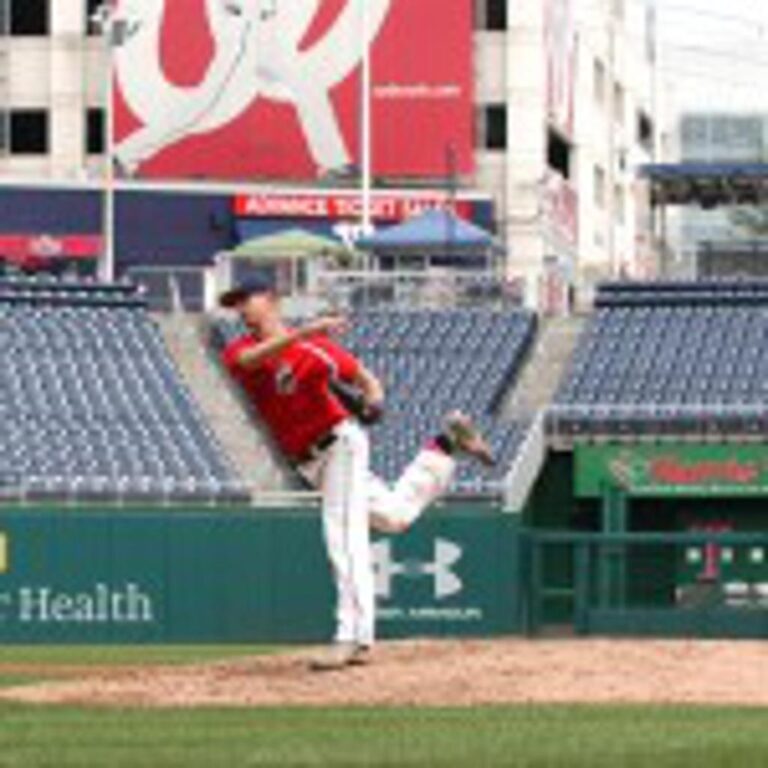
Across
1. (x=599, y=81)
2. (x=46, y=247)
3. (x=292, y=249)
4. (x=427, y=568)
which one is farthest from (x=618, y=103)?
(x=427, y=568)

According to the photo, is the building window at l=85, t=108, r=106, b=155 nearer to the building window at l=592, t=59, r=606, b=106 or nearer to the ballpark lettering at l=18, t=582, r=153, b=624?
the building window at l=592, t=59, r=606, b=106

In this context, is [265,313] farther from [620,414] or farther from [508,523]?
[620,414]

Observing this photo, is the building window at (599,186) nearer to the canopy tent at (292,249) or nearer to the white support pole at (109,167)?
the white support pole at (109,167)

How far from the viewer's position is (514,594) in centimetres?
3300

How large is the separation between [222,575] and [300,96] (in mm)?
32184

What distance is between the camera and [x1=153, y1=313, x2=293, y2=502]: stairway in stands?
38719mm

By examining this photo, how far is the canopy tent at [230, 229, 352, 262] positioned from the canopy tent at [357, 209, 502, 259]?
0.63 meters

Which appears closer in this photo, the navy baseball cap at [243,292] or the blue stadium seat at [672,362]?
the navy baseball cap at [243,292]

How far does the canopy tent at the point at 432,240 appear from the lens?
49562mm

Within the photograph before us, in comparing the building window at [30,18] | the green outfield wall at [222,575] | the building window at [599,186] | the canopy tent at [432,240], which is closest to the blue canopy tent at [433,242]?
the canopy tent at [432,240]

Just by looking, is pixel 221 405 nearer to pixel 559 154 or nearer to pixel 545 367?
pixel 545 367

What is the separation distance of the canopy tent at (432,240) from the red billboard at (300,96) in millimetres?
14559

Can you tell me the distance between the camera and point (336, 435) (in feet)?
48.3

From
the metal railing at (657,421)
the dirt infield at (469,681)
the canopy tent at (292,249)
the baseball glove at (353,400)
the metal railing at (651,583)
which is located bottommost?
the metal railing at (651,583)
